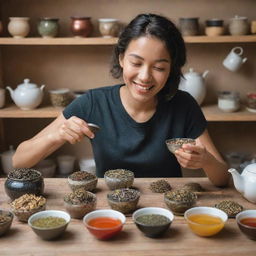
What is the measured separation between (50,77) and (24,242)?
2376mm

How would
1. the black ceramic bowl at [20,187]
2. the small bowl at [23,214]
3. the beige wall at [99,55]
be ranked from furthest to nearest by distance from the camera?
the beige wall at [99,55] → the black ceramic bowl at [20,187] → the small bowl at [23,214]

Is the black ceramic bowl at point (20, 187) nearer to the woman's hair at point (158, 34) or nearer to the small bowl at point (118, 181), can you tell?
the small bowl at point (118, 181)

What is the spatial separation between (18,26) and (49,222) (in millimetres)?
2191

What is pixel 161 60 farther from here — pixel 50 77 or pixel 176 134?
pixel 50 77

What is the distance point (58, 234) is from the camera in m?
1.32

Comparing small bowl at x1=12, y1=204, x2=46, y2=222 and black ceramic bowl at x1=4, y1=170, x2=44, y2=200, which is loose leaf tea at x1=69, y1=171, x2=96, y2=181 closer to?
black ceramic bowl at x1=4, y1=170, x2=44, y2=200

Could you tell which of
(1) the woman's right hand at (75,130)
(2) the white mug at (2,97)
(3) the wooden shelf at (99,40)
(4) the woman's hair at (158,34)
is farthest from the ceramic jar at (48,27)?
(1) the woman's right hand at (75,130)

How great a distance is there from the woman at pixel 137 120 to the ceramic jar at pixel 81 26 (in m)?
1.13

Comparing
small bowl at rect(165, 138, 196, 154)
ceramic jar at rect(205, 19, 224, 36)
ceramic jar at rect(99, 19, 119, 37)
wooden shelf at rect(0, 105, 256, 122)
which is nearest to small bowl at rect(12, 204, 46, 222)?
small bowl at rect(165, 138, 196, 154)

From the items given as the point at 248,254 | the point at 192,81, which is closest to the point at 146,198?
the point at 248,254

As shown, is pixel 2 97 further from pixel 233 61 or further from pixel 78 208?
pixel 78 208

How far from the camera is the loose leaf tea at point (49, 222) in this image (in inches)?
52.1

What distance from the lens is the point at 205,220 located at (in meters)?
1.40

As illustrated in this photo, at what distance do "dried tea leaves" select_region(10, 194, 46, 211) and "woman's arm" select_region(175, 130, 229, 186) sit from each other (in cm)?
56
